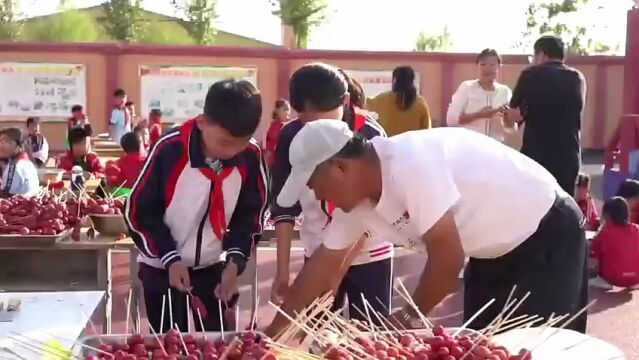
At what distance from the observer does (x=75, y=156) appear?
23.4ft

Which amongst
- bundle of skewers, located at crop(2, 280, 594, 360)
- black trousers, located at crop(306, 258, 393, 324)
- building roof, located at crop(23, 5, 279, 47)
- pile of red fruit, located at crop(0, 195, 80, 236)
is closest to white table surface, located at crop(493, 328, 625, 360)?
bundle of skewers, located at crop(2, 280, 594, 360)

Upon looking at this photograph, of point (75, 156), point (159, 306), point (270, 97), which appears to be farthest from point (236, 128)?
point (270, 97)

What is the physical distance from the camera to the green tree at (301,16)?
22.9 meters

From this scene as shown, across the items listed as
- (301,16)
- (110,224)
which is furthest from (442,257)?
(301,16)

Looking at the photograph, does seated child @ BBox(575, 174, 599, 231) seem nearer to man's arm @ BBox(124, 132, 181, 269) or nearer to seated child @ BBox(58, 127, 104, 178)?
seated child @ BBox(58, 127, 104, 178)

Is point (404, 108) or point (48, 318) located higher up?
point (404, 108)

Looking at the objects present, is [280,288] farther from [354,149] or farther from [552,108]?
[552,108]

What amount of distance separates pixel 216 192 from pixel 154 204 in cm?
21

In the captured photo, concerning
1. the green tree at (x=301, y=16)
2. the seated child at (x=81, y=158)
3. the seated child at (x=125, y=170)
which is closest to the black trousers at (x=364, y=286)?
the seated child at (x=125, y=170)

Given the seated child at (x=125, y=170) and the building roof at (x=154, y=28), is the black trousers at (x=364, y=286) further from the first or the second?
the building roof at (x=154, y=28)

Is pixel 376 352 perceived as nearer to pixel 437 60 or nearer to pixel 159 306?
pixel 159 306

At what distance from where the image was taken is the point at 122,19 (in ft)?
83.4

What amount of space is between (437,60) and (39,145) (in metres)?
9.99

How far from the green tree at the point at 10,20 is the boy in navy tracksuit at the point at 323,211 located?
25541 millimetres
